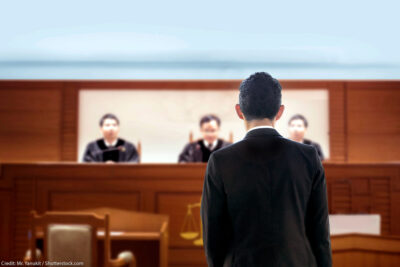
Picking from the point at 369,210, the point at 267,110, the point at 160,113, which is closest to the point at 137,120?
the point at 160,113

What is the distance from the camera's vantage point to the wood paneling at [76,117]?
645 cm

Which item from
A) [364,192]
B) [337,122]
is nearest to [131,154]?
[364,192]

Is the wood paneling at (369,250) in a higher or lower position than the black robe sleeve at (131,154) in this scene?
lower

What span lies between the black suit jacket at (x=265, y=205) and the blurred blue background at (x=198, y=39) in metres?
4.20

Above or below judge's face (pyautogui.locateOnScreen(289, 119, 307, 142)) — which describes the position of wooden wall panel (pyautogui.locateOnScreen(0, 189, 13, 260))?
below

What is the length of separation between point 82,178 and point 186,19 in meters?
2.78

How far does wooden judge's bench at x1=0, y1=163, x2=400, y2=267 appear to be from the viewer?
3.69 metres

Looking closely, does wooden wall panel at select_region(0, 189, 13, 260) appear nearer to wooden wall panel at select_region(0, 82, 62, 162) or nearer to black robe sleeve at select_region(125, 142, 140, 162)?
black robe sleeve at select_region(125, 142, 140, 162)

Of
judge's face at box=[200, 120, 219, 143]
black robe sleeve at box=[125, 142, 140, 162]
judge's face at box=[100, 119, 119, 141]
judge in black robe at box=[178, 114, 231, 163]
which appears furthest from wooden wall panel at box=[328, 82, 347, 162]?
judge's face at box=[100, 119, 119, 141]

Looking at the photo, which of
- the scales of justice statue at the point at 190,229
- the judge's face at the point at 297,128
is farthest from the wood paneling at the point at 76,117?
the scales of justice statue at the point at 190,229

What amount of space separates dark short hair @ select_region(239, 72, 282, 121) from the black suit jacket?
0.06m

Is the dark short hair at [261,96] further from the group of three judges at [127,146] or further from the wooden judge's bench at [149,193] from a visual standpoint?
the group of three judges at [127,146]

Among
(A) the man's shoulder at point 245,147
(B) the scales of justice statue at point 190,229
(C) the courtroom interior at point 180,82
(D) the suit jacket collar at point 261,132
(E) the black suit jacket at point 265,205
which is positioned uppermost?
(C) the courtroom interior at point 180,82

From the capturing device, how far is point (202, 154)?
5.26 metres
